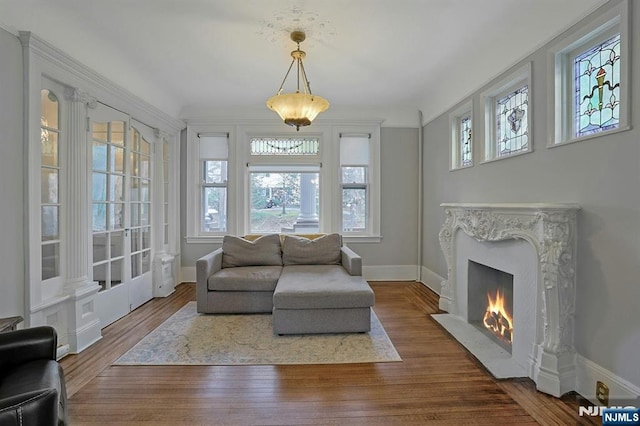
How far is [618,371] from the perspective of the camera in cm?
178

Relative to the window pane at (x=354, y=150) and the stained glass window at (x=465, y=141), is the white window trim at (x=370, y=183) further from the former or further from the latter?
the stained glass window at (x=465, y=141)

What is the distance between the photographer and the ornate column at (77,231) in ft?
8.63

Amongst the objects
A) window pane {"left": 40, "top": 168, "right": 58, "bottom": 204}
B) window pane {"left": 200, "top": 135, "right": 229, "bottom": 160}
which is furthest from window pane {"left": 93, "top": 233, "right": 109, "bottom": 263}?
window pane {"left": 200, "top": 135, "right": 229, "bottom": 160}

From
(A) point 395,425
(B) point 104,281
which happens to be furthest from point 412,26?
(B) point 104,281

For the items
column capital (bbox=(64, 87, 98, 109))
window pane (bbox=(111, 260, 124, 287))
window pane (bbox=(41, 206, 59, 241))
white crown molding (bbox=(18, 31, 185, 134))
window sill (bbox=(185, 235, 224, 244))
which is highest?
white crown molding (bbox=(18, 31, 185, 134))

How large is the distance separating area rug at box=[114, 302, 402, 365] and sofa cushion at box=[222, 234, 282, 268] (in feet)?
2.86

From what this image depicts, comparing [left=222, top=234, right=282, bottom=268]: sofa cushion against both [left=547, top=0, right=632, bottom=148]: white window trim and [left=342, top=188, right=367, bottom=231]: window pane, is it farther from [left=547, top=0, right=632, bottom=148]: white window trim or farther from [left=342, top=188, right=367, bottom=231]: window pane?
[left=547, top=0, right=632, bottom=148]: white window trim

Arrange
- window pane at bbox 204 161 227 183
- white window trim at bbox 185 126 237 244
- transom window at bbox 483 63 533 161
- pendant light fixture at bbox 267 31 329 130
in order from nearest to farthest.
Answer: transom window at bbox 483 63 533 161, pendant light fixture at bbox 267 31 329 130, white window trim at bbox 185 126 237 244, window pane at bbox 204 161 227 183

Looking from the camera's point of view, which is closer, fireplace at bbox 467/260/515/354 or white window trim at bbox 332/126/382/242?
fireplace at bbox 467/260/515/354

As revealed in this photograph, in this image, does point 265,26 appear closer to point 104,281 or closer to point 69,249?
point 69,249

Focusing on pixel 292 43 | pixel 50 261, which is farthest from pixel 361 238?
pixel 50 261

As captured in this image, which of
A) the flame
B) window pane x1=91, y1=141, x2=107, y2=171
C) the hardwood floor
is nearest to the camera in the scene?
the hardwood floor

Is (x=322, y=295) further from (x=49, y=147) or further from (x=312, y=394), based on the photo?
(x=49, y=147)

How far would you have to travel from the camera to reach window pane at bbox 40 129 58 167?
2.45 m
